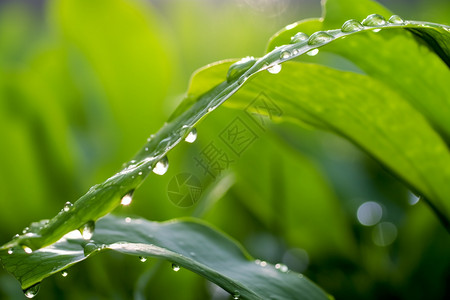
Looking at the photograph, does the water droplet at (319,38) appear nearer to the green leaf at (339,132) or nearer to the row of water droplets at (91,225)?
the green leaf at (339,132)

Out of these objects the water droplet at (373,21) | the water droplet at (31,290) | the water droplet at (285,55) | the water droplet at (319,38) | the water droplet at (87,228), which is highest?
the water droplet at (373,21)

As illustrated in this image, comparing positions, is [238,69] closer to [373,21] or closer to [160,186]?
[373,21]

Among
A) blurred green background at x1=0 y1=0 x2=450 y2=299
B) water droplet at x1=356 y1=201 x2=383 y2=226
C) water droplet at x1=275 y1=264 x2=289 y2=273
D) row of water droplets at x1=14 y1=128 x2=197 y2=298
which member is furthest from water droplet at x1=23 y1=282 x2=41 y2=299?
water droplet at x1=356 y1=201 x2=383 y2=226

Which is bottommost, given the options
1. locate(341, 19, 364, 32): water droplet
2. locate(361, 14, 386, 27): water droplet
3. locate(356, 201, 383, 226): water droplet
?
locate(356, 201, 383, 226): water droplet

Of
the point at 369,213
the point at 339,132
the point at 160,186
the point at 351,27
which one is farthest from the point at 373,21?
the point at 369,213

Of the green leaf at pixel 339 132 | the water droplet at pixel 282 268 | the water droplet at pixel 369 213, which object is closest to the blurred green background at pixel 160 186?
the water droplet at pixel 369 213

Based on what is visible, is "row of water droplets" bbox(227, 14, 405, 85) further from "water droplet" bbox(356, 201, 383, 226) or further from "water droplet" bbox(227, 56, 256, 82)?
"water droplet" bbox(356, 201, 383, 226)
